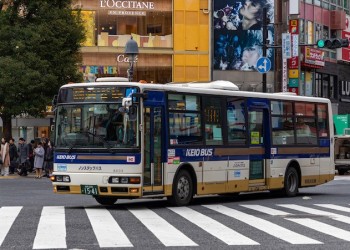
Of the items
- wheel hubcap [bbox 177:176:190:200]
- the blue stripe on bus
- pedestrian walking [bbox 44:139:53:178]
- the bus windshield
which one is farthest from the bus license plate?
pedestrian walking [bbox 44:139:53:178]

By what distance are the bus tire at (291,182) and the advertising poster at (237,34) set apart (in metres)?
30.9

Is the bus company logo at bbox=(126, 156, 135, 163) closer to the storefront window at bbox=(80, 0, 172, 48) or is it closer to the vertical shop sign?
the storefront window at bbox=(80, 0, 172, 48)

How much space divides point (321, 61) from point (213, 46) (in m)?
8.94

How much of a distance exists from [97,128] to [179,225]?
14.2ft

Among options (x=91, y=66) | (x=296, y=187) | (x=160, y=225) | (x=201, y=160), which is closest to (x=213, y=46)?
(x=91, y=66)

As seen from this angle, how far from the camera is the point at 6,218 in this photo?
16.6 m

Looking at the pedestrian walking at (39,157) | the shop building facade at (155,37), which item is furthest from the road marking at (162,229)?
the shop building facade at (155,37)

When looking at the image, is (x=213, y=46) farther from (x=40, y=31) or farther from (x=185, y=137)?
(x=185, y=137)

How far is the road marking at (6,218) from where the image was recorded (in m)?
14.2

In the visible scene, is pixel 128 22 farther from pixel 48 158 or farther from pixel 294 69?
pixel 48 158

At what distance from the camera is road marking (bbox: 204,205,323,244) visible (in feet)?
43.1

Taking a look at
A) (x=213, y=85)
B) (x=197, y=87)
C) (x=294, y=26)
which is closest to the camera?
(x=197, y=87)

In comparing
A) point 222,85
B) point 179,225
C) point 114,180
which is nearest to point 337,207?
point 222,85

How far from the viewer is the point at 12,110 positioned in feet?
134
